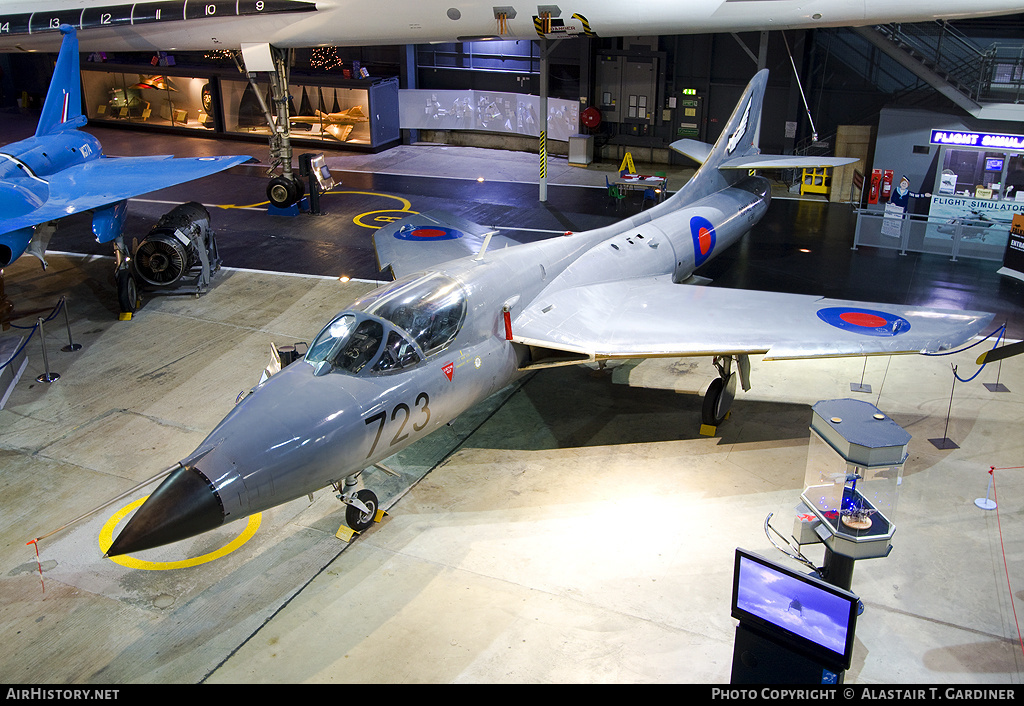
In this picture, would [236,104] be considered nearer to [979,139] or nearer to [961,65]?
[961,65]

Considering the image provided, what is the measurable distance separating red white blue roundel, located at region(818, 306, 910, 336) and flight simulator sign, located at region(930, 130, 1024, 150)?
10.7 meters

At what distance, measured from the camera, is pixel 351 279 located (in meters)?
17.7

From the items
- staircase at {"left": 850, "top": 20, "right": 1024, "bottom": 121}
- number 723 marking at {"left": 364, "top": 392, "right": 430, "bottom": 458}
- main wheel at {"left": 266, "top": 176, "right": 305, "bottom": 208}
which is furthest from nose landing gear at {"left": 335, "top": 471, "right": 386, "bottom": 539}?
staircase at {"left": 850, "top": 20, "right": 1024, "bottom": 121}

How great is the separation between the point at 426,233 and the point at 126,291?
5.86 metres

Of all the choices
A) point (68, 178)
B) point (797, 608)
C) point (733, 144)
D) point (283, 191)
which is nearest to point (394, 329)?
point (797, 608)

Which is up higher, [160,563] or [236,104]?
[236,104]

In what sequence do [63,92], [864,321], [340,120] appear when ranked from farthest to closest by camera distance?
1. [340,120]
2. [63,92]
3. [864,321]

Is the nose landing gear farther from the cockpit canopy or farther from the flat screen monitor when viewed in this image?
the flat screen monitor

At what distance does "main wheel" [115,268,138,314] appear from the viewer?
15.6 metres

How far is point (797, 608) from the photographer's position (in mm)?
6184
